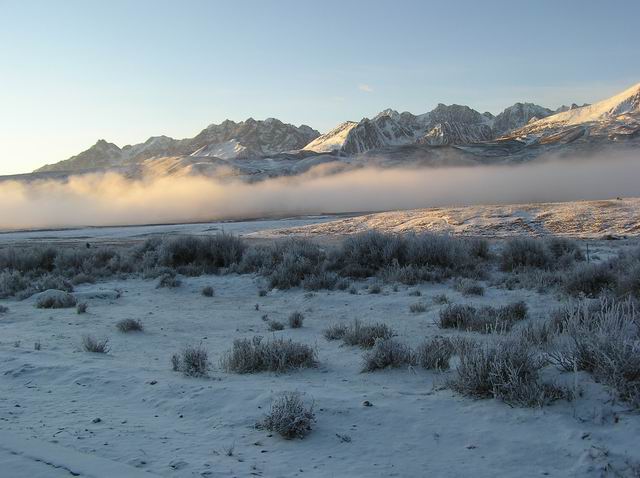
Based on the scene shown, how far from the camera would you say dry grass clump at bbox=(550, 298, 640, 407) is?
182 inches

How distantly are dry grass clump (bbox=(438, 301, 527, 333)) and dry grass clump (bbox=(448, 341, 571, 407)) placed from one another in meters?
3.01

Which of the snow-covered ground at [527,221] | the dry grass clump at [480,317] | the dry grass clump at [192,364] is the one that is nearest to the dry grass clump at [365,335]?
the dry grass clump at [480,317]

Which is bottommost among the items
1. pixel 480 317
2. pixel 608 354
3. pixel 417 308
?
pixel 417 308

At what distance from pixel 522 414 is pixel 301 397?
1.90 metres

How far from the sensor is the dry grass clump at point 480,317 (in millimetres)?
8391

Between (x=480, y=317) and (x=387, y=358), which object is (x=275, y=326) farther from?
(x=387, y=358)

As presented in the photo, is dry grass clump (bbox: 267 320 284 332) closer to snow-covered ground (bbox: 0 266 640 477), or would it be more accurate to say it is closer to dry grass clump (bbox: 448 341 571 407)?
snow-covered ground (bbox: 0 266 640 477)

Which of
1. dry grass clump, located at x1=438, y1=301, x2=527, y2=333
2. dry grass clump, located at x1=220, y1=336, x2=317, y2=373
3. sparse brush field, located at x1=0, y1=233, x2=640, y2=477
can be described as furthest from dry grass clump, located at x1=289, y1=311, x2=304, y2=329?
dry grass clump, located at x1=220, y1=336, x2=317, y2=373

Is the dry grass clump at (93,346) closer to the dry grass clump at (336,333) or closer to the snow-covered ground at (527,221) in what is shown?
the dry grass clump at (336,333)

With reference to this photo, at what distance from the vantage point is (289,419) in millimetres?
4527

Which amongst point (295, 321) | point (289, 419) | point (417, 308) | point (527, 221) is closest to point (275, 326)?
point (295, 321)

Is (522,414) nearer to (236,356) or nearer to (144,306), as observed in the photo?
(236,356)

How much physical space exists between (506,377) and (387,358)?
1.61 meters

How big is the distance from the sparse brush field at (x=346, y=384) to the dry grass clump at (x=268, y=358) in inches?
0.7
